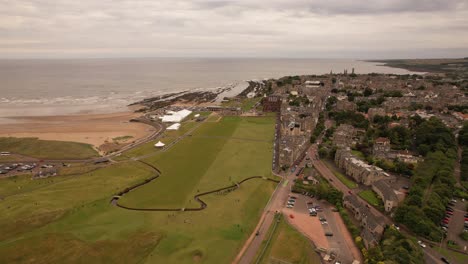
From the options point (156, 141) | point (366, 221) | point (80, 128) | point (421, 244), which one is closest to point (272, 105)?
point (156, 141)

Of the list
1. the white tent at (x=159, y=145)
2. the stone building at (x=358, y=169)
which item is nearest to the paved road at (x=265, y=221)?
the stone building at (x=358, y=169)

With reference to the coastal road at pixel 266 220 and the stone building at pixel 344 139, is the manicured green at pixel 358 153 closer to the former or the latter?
the stone building at pixel 344 139

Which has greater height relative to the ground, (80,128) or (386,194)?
(80,128)

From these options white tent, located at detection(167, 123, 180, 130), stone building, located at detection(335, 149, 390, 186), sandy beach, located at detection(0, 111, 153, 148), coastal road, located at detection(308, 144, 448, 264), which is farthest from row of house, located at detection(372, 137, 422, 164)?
sandy beach, located at detection(0, 111, 153, 148)

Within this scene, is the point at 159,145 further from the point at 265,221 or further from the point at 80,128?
the point at 265,221

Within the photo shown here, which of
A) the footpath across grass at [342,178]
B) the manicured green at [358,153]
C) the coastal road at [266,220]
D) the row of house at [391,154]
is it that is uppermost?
the row of house at [391,154]

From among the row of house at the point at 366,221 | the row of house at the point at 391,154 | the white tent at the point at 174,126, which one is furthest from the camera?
the white tent at the point at 174,126

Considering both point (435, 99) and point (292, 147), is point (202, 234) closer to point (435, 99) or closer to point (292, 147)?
Answer: point (292, 147)
